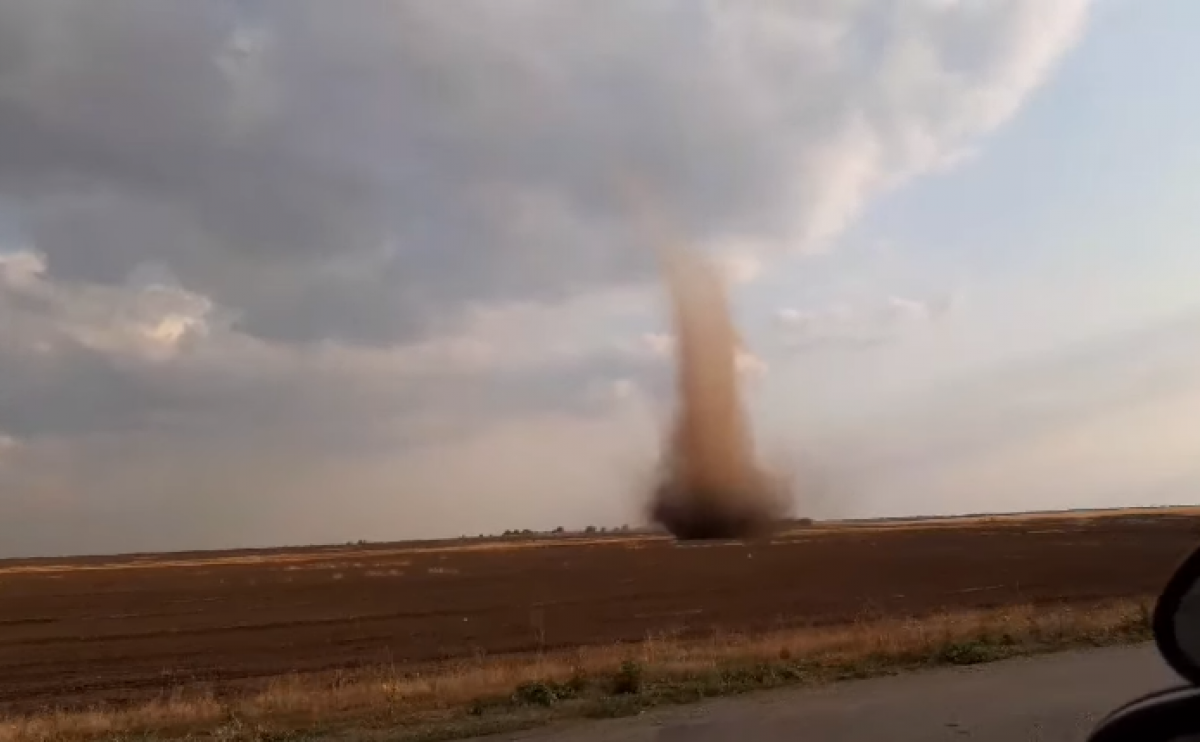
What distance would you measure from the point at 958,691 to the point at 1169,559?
59.7 m

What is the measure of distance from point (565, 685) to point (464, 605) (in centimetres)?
3256

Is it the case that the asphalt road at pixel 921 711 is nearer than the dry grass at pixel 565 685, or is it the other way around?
the asphalt road at pixel 921 711

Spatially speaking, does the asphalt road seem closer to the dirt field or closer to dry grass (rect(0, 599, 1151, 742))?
dry grass (rect(0, 599, 1151, 742))

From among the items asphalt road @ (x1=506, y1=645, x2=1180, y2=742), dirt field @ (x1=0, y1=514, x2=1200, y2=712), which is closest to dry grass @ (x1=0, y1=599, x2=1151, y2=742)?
asphalt road @ (x1=506, y1=645, x2=1180, y2=742)

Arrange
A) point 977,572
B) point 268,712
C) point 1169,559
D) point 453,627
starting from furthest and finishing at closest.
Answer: point 1169,559
point 977,572
point 453,627
point 268,712

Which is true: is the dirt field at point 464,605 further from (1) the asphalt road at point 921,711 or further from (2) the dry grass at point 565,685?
(1) the asphalt road at point 921,711

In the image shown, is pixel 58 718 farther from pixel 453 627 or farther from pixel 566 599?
pixel 566 599

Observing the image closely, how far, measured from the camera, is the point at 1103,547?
7800cm

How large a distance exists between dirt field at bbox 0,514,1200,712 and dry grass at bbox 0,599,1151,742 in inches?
295

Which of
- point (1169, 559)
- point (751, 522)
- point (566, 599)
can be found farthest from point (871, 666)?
point (751, 522)

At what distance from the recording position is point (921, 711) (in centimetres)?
1341

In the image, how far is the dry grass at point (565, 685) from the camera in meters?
15.2

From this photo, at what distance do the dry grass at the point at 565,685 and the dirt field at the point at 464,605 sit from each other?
24.5 feet

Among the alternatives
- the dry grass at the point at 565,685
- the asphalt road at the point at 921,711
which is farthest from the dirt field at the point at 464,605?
the asphalt road at the point at 921,711
